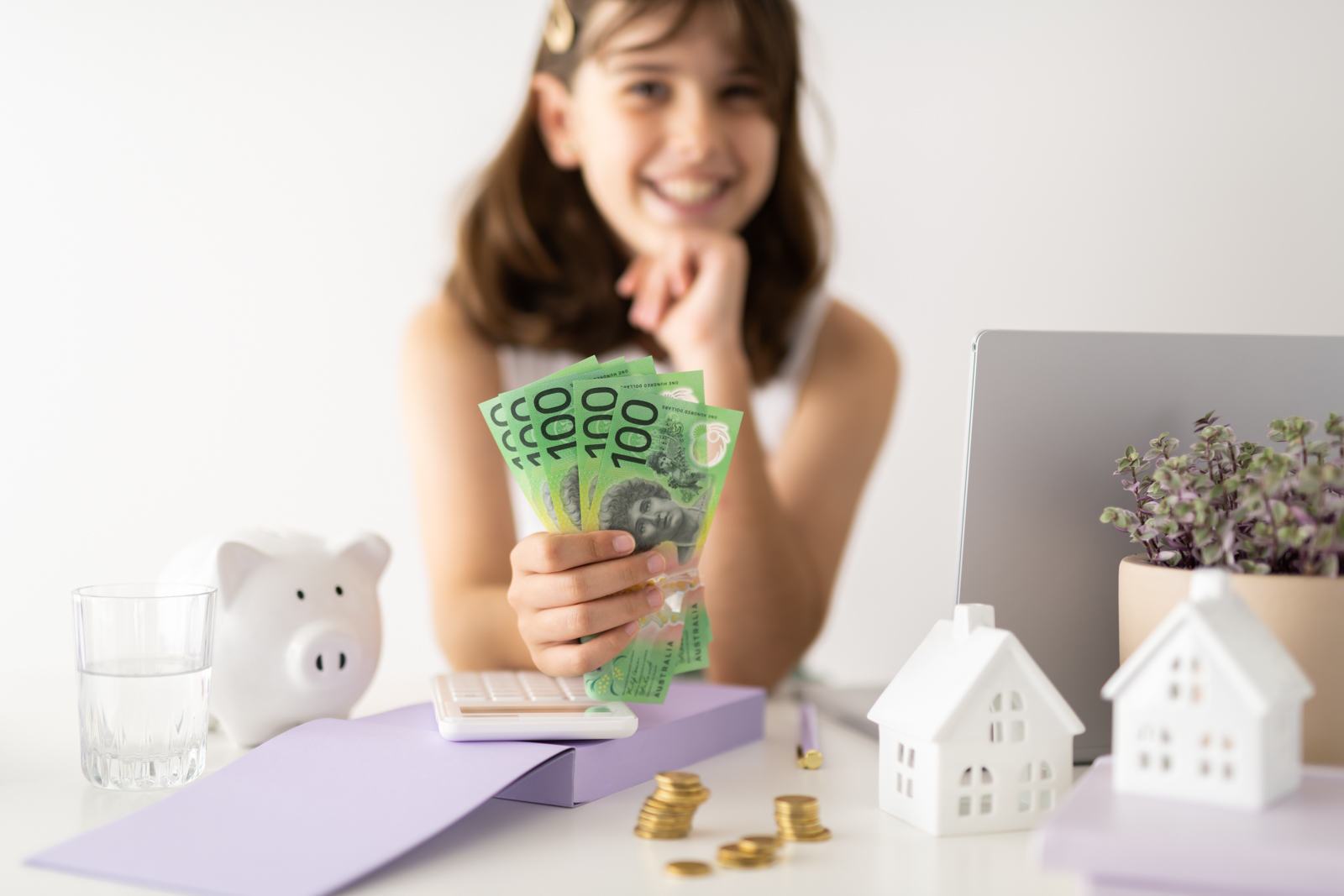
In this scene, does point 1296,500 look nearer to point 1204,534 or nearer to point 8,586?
point 1204,534

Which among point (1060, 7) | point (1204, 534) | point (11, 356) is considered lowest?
point (1204, 534)

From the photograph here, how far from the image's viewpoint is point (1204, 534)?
0.59 meters

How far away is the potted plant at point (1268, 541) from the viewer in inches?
22.0

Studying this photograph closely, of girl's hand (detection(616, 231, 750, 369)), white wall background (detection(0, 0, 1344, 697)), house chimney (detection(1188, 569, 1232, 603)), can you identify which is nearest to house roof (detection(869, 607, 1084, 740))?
house chimney (detection(1188, 569, 1232, 603))

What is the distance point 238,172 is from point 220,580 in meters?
1.57

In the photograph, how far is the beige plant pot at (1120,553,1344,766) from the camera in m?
0.56

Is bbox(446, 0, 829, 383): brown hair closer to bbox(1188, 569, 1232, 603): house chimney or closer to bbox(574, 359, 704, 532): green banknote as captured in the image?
bbox(574, 359, 704, 532): green banknote

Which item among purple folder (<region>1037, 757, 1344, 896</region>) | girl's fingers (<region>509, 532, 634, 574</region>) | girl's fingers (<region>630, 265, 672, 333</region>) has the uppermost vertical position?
girl's fingers (<region>630, 265, 672, 333</region>)

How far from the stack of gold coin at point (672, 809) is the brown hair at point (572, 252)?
124 centimetres

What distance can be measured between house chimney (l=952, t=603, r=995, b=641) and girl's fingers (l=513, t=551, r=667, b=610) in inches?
8.7

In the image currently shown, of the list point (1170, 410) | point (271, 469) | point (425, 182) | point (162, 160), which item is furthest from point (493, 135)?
point (1170, 410)

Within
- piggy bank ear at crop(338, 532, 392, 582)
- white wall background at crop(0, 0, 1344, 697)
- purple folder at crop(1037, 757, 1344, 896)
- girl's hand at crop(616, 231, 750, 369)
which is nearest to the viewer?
purple folder at crop(1037, 757, 1344, 896)

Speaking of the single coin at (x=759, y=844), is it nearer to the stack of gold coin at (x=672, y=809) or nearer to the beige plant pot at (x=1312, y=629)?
the stack of gold coin at (x=672, y=809)

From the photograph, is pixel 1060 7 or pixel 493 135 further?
pixel 493 135
